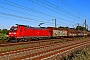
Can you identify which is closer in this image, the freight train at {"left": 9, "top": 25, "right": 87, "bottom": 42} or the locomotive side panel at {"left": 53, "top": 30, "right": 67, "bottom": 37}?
the freight train at {"left": 9, "top": 25, "right": 87, "bottom": 42}

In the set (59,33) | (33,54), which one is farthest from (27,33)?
(59,33)

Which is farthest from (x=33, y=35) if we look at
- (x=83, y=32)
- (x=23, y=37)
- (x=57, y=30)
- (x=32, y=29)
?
(x=83, y=32)

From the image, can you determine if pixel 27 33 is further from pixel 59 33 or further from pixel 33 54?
pixel 59 33

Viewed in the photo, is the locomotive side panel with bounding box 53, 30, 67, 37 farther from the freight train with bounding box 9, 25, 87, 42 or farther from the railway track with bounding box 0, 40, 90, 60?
the railway track with bounding box 0, 40, 90, 60

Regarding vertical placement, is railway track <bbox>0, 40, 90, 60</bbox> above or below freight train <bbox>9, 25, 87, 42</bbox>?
below

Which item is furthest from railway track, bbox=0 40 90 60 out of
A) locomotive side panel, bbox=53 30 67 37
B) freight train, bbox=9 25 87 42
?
locomotive side panel, bbox=53 30 67 37

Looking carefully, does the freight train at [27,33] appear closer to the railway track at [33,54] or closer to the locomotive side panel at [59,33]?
the locomotive side panel at [59,33]

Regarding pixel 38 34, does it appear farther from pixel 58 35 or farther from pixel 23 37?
pixel 58 35

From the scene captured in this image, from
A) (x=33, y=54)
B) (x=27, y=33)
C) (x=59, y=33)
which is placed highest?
(x=59, y=33)

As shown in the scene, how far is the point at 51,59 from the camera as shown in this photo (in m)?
12.3

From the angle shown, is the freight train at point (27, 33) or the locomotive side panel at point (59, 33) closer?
the freight train at point (27, 33)

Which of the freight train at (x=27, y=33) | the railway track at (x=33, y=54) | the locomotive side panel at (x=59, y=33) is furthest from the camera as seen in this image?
the locomotive side panel at (x=59, y=33)

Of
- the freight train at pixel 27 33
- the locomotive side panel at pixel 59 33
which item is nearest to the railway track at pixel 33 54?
the freight train at pixel 27 33

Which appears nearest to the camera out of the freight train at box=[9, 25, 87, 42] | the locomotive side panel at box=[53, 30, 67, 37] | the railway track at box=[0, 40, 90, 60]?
the railway track at box=[0, 40, 90, 60]
